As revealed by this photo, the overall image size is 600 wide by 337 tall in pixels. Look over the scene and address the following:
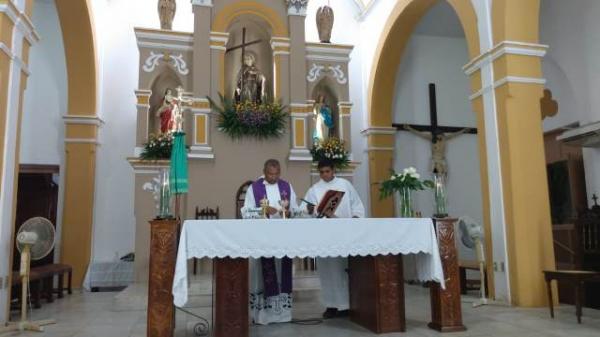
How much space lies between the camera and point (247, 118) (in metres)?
8.37

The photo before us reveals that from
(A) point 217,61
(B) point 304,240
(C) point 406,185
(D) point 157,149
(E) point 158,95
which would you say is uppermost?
(A) point 217,61

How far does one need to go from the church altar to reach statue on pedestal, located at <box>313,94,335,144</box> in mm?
5243

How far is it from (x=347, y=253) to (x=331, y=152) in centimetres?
484

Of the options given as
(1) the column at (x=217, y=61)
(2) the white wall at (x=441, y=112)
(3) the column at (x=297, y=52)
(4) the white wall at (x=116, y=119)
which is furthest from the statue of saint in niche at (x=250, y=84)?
(2) the white wall at (x=441, y=112)

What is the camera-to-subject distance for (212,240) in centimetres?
408

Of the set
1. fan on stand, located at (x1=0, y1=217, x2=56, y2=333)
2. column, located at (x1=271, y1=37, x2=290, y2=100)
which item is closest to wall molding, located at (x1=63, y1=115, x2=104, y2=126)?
column, located at (x1=271, y1=37, x2=290, y2=100)

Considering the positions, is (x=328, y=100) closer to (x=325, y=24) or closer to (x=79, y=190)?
(x=325, y=24)

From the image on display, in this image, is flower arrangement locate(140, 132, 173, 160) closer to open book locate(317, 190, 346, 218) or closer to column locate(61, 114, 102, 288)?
column locate(61, 114, 102, 288)

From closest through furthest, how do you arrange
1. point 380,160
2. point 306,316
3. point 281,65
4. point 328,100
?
point 306,316, point 281,65, point 328,100, point 380,160

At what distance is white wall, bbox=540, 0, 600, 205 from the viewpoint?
819cm

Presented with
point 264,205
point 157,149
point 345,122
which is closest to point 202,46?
point 157,149

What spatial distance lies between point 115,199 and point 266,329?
6228mm

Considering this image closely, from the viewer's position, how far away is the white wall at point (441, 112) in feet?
37.1

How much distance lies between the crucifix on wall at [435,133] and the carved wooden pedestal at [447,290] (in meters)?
6.63
